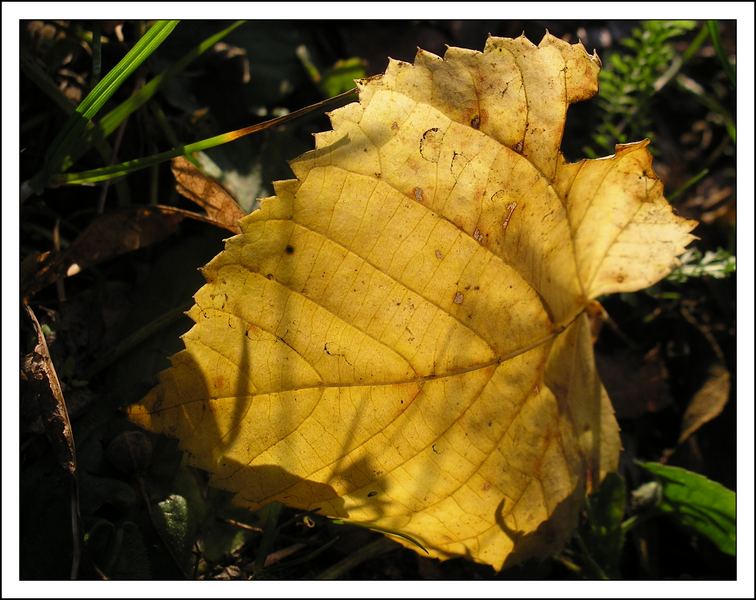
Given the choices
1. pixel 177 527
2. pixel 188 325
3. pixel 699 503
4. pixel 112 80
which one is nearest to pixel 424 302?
pixel 188 325

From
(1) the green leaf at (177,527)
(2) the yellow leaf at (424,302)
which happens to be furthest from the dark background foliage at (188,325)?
(2) the yellow leaf at (424,302)

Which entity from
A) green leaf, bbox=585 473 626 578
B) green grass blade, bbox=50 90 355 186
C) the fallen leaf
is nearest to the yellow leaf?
green leaf, bbox=585 473 626 578

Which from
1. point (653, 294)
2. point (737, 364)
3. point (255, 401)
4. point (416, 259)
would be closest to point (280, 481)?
point (255, 401)

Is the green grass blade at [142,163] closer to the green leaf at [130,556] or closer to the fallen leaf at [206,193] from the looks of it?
the fallen leaf at [206,193]

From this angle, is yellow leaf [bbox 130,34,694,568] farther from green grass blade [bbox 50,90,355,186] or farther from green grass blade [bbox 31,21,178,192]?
green grass blade [bbox 31,21,178,192]

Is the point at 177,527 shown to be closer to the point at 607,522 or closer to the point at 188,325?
the point at 188,325
